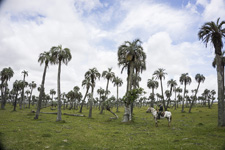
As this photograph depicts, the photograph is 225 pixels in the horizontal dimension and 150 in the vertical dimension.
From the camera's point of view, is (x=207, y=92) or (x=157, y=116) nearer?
(x=157, y=116)

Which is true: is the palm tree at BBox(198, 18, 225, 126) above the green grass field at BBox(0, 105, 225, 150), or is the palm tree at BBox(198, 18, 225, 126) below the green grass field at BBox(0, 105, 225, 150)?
above

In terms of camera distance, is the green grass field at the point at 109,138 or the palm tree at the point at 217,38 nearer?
the green grass field at the point at 109,138

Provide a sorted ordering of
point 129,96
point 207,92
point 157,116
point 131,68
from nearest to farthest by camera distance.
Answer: point 157,116 < point 129,96 < point 131,68 < point 207,92

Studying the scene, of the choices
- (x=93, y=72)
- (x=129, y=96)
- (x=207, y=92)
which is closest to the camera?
(x=129, y=96)

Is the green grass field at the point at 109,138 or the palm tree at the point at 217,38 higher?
the palm tree at the point at 217,38

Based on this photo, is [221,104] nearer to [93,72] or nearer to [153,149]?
[153,149]

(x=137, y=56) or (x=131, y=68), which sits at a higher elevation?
(x=137, y=56)

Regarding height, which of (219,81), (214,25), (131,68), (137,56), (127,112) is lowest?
(127,112)

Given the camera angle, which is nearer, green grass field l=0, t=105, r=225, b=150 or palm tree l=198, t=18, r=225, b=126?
green grass field l=0, t=105, r=225, b=150

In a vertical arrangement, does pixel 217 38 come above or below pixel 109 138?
above

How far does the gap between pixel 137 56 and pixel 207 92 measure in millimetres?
110494

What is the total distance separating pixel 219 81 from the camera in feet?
61.1

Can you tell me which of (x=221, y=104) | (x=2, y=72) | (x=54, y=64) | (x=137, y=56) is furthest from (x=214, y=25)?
(x=2, y=72)

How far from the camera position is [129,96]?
86.1 ft
